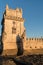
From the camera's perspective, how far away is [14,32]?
50594 mm

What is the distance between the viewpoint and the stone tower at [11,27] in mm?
48922

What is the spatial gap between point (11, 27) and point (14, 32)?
1.93 metres

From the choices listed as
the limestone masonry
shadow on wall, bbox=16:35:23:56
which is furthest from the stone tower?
shadow on wall, bbox=16:35:23:56

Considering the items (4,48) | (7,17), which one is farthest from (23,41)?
(7,17)

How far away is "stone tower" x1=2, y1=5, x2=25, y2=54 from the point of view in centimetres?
4892

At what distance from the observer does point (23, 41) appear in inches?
1916

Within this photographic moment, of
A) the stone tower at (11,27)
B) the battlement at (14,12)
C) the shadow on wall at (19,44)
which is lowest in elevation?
the shadow on wall at (19,44)

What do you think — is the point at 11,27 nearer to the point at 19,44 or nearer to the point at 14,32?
the point at 14,32

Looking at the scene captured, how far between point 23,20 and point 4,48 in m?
11.8

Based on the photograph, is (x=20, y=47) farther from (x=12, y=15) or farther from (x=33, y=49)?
(x=12, y=15)

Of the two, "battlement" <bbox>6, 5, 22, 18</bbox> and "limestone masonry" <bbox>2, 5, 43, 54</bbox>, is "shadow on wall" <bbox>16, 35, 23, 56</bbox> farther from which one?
"battlement" <bbox>6, 5, 22, 18</bbox>

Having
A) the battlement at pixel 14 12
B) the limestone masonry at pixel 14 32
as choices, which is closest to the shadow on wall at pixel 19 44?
the limestone masonry at pixel 14 32

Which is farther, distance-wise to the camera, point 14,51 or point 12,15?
point 12,15

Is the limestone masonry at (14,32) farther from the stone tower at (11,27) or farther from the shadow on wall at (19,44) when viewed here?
the shadow on wall at (19,44)
